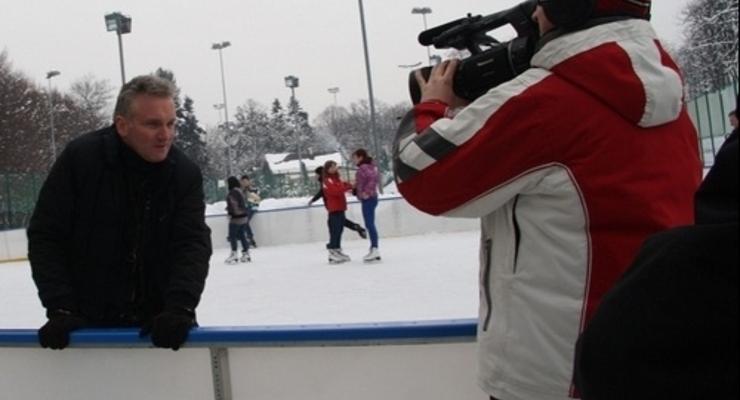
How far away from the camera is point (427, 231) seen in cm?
1399

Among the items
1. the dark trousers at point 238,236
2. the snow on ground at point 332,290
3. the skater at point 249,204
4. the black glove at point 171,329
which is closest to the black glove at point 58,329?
the black glove at point 171,329

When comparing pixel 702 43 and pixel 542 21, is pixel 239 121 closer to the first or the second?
pixel 702 43

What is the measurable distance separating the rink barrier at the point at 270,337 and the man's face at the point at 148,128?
50 centimetres

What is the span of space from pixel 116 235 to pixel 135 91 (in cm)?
40

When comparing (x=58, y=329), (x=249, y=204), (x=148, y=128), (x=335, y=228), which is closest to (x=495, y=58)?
(x=148, y=128)

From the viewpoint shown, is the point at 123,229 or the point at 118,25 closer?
the point at 123,229

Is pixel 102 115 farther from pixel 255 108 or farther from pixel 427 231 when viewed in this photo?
pixel 427 231

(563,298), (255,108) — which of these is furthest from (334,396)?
(255,108)

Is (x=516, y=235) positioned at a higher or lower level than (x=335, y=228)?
higher

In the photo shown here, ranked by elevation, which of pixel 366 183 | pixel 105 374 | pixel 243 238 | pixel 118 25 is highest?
pixel 118 25

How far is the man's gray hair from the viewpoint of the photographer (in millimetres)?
1977

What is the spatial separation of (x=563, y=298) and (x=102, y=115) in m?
49.6

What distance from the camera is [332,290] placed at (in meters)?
7.00

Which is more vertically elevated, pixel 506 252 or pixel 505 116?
pixel 505 116
